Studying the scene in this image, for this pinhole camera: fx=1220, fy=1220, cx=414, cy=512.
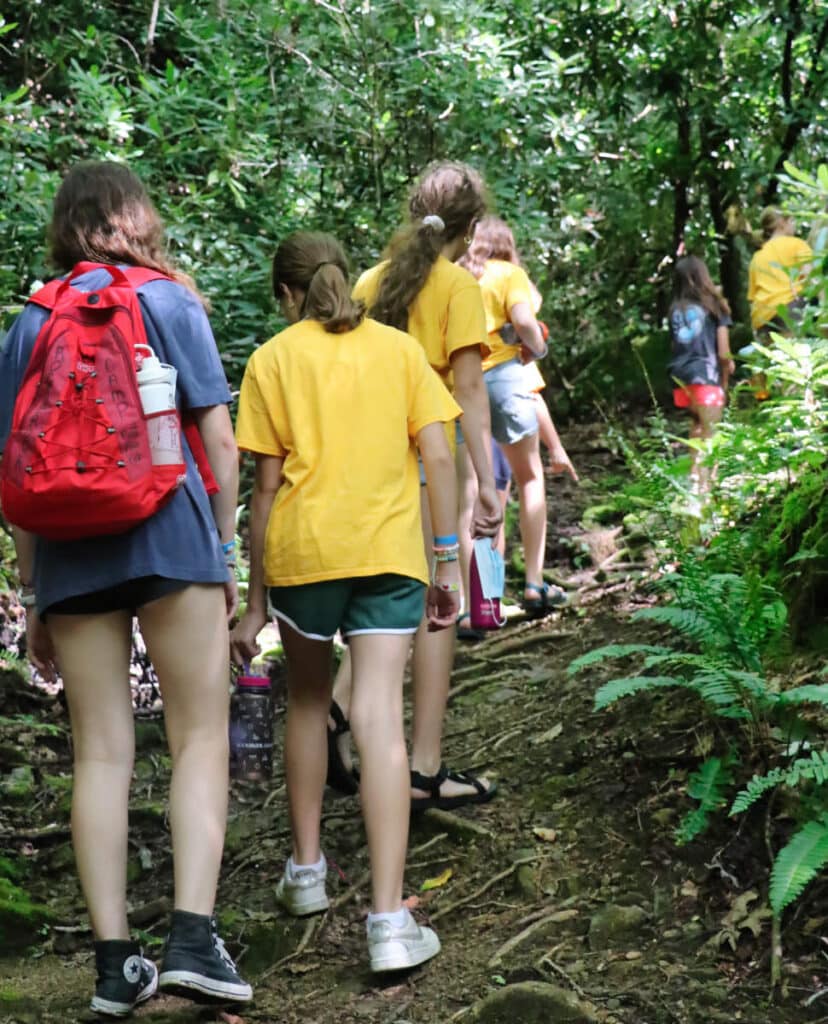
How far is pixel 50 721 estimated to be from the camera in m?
5.84

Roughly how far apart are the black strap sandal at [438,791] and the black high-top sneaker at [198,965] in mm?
1367

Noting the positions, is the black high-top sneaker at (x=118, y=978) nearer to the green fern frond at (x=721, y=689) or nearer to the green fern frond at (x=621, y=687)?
the green fern frond at (x=621, y=687)

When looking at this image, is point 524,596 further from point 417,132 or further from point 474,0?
point 474,0

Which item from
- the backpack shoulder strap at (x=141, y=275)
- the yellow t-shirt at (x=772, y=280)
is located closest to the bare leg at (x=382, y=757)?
the backpack shoulder strap at (x=141, y=275)

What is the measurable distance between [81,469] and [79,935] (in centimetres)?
193

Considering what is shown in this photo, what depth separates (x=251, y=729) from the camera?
3.79m

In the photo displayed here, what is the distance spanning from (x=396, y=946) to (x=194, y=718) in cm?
86

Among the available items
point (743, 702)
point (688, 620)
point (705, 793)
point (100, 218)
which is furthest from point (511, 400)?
point (100, 218)

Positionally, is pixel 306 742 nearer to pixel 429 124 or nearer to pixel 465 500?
pixel 465 500

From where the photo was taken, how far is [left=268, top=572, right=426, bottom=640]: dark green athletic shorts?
3521 millimetres

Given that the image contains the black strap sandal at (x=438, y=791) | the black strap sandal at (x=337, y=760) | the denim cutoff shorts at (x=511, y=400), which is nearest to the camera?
the black strap sandal at (x=438, y=791)

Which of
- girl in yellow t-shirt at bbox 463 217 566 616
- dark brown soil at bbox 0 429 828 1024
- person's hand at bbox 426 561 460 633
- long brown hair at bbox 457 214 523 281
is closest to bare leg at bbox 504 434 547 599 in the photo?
girl in yellow t-shirt at bbox 463 217 566 616

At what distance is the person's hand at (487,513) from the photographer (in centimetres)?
436

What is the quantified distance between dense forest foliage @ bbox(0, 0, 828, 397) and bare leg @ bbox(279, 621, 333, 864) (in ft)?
10.7
